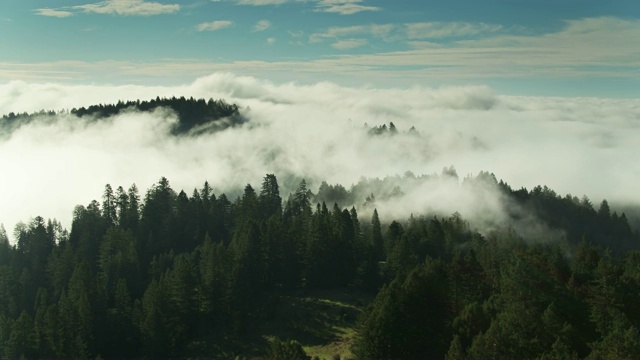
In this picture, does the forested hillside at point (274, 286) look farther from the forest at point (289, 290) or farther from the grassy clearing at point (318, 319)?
the grassy clearing at point (318, 319)

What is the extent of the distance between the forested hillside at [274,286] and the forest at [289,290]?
21cm

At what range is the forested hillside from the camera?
147ft

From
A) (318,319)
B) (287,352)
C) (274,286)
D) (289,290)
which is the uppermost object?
A: (287,352)

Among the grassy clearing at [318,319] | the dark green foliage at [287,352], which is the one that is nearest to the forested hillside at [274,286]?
the dark green foliage at [287,352]

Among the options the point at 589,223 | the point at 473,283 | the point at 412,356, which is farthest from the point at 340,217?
the point at 589,223

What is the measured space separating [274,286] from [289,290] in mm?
3157

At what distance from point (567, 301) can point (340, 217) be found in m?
62.9

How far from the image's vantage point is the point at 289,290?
3730 inches

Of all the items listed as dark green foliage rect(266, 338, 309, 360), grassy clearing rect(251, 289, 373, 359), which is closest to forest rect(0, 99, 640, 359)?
dark green foliage rect(266, 338, 309, 360)

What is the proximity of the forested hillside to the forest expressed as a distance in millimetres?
211

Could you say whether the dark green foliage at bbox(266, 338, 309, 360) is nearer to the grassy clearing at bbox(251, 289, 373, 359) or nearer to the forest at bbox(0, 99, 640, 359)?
the forest at bbox(0, 99, 640, 359)

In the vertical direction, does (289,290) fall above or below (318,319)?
above

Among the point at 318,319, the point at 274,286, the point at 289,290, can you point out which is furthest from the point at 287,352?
the point at 274,286

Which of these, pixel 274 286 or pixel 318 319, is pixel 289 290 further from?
pixel 318 319
